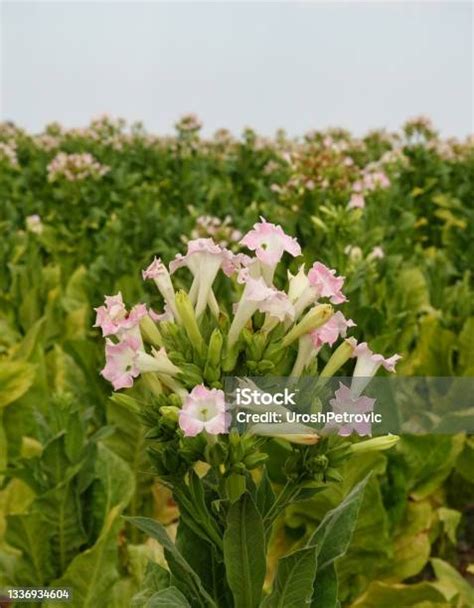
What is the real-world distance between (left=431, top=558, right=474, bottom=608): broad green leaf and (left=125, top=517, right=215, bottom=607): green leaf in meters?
1.51

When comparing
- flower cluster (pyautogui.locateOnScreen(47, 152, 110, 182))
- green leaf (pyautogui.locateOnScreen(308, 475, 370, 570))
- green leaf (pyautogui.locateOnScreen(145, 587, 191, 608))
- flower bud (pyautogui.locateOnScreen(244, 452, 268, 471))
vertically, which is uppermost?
flower cluster (pyautogui.locateOnScreen(47, 152, 110, 182))

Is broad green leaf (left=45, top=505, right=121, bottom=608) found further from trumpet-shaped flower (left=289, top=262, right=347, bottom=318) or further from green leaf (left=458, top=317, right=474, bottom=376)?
green leaf (left=458, top=317, right=474, bottom=376)

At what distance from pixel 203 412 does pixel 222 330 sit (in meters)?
0.15

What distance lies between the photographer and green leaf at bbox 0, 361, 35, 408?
2951 millimetres

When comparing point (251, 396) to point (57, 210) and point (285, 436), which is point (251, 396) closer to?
point (285, 436)

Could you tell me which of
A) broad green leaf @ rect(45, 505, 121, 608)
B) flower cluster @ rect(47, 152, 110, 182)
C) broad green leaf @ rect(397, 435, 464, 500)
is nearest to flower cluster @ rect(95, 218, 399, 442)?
broad green leaf @ rect(45, 505, 121, 608)

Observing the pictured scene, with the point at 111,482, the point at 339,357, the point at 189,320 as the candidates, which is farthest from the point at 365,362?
the point at 111,482

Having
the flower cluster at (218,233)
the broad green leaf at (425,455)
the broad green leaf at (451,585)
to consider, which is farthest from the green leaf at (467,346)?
the flower cluster at (218,233)

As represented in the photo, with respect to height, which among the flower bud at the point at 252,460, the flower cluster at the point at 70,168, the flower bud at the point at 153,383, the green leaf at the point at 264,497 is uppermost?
the flower cluster at the point at 70,168

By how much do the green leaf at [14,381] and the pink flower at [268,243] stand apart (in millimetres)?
1897

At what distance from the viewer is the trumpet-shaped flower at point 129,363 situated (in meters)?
1.12

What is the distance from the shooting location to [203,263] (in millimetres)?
1217

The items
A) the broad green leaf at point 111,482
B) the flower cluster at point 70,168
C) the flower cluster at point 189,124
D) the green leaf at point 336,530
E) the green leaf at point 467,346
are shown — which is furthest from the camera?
the flower cluster at point 189,124

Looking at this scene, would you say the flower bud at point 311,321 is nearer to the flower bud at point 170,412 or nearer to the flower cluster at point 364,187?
the flower bud at point 170,412
